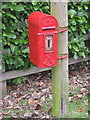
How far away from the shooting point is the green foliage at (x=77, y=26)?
434 centimetres

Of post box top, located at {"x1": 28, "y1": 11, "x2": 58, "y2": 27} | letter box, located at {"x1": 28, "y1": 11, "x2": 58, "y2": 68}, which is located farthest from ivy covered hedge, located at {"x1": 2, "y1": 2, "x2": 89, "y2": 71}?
post box top, located at {"x1": 28, "y1": 11, "x2": 58, "y2": 27}

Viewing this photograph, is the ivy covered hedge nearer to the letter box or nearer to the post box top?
the letter box

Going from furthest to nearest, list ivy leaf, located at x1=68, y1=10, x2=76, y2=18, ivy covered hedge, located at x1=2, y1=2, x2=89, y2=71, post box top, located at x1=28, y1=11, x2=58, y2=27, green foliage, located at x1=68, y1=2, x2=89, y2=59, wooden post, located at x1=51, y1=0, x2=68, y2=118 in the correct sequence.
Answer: green foliage, located at x1=68, y1=2, x2=89, y2=59
ivy leaf, located at x1=68, y1=10, x2=76, y2=18
ivy covered hedge, located at x1=2, y1=2, x2=89, y2=71
wooden post, located at x1=51, y1=0, x2=68, y2=118
post box top, located at x1=28, y1=11, x2=58, y2=27

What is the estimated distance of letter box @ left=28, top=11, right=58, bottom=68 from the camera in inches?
96.2

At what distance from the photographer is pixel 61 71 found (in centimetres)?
282

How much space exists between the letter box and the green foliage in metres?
1.82

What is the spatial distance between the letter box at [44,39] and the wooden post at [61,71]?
188 mm

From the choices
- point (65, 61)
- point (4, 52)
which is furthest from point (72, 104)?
point (4, 52)

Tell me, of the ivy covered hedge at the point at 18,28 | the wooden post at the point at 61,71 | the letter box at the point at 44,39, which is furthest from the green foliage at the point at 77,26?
the letter box at the point at 44,39

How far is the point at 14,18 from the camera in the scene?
12.0 feet

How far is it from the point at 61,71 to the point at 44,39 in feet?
1.82

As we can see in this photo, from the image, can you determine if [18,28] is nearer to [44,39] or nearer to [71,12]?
[71,12]

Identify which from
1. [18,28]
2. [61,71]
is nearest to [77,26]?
[18,28]

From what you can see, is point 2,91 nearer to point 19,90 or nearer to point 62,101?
point 19,90
